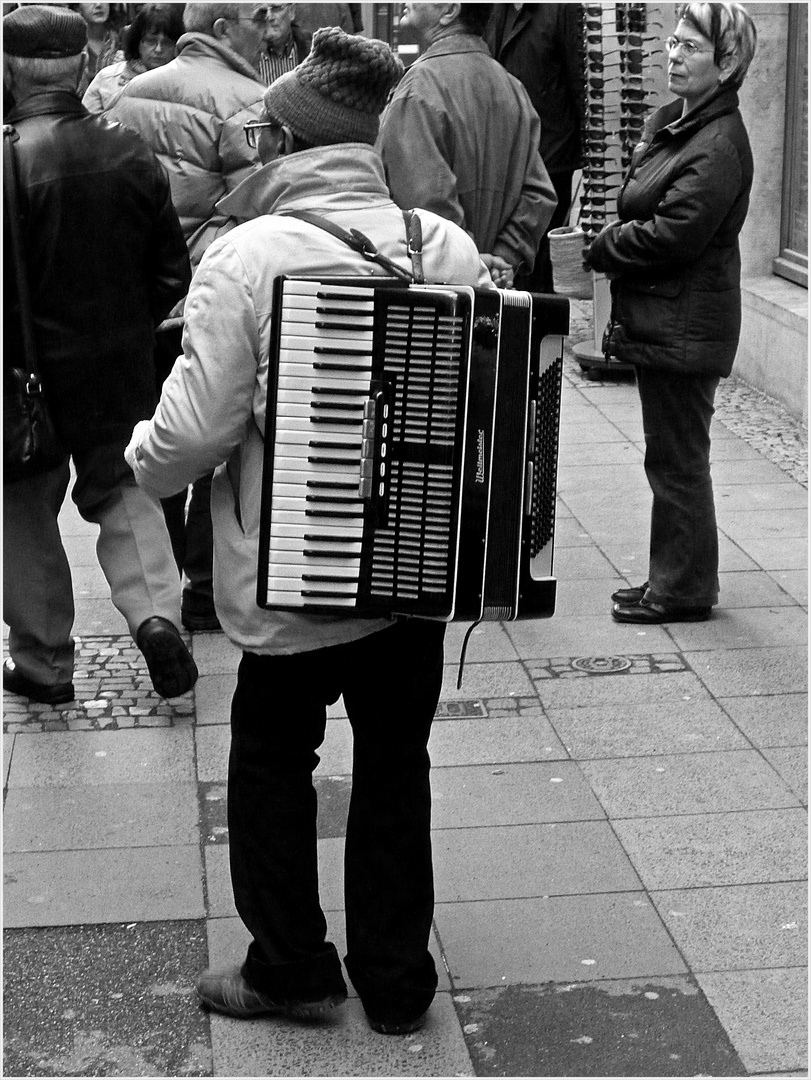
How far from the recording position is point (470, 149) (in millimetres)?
6098

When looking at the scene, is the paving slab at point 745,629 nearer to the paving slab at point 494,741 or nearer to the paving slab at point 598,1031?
the paving slab at point 494,741

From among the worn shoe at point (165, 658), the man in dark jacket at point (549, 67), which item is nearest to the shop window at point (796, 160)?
the man in dark jacket at point (549, 67)

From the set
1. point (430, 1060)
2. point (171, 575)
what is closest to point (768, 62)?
point (171, 575)

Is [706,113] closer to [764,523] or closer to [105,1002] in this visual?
[764,523]

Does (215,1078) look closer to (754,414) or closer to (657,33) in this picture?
(754,414)

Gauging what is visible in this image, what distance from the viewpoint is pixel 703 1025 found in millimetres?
3412

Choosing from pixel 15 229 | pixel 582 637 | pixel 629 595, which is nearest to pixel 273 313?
pixel 15 229

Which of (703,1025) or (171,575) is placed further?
(171,575)

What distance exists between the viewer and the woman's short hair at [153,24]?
6965 millimetres

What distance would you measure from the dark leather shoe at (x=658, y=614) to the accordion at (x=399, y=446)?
2.82 metres

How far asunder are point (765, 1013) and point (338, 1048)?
0.89m

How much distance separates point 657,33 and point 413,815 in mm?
6970

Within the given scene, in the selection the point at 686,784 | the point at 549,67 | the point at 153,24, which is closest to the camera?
the point at 686,784

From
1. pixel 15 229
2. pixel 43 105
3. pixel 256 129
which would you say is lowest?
pixel 15 229
